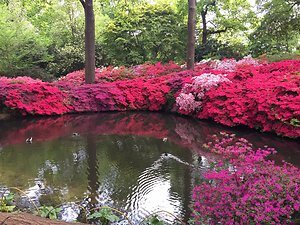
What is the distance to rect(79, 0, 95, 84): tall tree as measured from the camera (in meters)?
10.5

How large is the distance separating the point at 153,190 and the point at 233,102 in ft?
A: 13.1

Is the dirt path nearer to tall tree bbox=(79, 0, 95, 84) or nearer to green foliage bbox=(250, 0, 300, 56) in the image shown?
tall tree bbox=(79, 0, 95, 84)

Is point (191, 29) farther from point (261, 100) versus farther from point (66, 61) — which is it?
point (66, 61)

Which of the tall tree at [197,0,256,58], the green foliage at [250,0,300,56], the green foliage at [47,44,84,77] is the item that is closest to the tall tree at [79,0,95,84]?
the green foliage at [47,44,84,77]

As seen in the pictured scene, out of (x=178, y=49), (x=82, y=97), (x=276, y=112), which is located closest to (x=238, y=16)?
(x=178, y=49)

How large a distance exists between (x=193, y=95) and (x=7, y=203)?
5.91 m

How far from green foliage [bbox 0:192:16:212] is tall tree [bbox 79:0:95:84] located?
7.71 m

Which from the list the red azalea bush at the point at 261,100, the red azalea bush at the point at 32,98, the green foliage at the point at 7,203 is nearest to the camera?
the green foliage at the point at 7,203

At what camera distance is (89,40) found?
10.7 metres

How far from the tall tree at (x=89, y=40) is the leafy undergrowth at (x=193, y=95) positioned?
1.57 ft

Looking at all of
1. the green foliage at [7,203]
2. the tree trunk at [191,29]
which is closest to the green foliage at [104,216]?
the green foliage at [7,203]

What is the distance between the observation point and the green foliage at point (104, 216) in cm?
302

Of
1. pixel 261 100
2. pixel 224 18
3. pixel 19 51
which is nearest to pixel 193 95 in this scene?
pixel 261 100

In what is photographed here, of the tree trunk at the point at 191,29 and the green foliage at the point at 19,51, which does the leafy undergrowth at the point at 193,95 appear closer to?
the tree trunk at the point at 191,29
